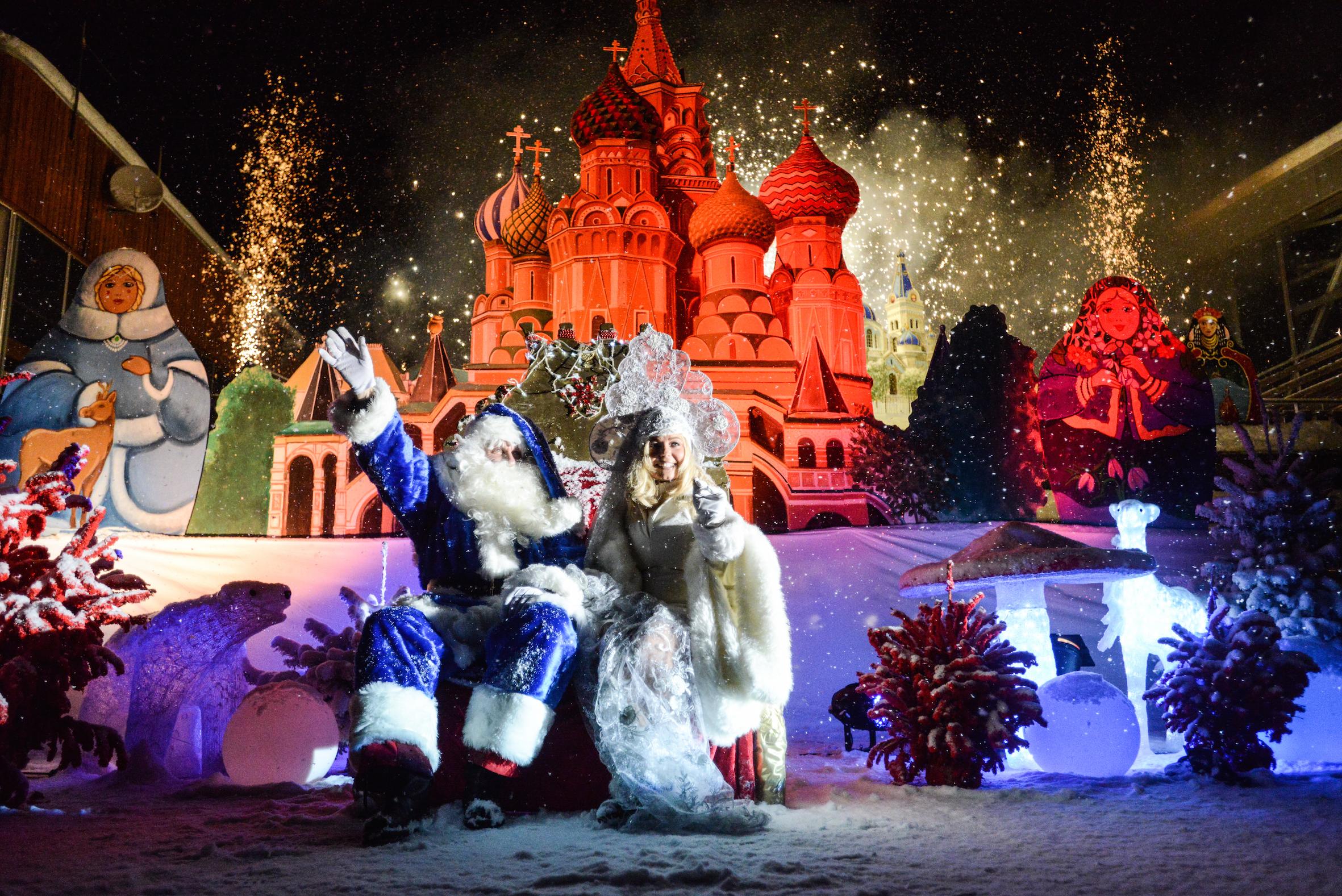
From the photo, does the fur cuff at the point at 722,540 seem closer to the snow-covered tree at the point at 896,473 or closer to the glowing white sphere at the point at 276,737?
the glowing white sphere at the point at 276,737

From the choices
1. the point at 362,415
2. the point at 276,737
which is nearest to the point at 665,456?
the point at 362,415

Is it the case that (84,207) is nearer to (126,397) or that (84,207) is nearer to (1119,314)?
(126,397)

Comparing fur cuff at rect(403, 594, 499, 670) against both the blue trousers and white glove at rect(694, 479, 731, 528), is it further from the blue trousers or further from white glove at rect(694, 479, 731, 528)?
white glove at rect(694, 479, 731, 528)

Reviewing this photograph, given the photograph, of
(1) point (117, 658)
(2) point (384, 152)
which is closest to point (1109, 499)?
(1) point (117, 658)

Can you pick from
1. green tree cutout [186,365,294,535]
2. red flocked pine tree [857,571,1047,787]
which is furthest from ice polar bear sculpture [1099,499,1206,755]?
green tree cutout [186,365,294,535]

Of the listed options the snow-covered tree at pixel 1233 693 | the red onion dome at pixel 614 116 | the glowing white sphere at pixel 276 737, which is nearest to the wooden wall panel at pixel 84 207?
the red onion dome at pixel 614 116

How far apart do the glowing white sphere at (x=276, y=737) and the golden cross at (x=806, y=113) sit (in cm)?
972

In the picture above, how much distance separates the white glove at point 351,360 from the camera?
10.4 ft

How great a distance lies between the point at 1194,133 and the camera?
1037 centimetres

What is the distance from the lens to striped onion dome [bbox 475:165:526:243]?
11.2 m

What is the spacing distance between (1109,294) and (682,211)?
7.96 m

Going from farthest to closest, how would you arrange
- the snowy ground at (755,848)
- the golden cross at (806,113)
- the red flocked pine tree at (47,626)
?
the golden cross at (806,113) < the red flocked pine tree at (47,626) < the snowy ground at (755,848)

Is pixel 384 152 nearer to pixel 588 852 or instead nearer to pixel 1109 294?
pixel 1109 294

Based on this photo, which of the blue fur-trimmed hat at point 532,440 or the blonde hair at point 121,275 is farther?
the blonde hair at point 121,275
